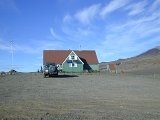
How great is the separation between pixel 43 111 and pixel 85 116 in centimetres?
217

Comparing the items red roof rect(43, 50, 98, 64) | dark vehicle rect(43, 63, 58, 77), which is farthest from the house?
dark vehicle rect(43, 63, 58, 77)

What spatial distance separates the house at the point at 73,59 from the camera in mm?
83500

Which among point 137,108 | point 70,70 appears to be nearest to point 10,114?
point 137,108

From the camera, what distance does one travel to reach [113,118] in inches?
535

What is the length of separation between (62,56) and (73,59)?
4180 millimetres

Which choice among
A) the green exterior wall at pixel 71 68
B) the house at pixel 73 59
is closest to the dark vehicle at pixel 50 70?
the house at pixel 73 59

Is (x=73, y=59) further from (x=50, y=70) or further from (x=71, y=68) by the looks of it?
(x=50, y=70)

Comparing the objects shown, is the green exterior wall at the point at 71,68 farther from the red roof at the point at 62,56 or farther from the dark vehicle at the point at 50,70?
the dark vehicle at the point at 50,70

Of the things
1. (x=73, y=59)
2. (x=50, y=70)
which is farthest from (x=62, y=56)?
(x=50, y=70)

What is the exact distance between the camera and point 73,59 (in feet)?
275

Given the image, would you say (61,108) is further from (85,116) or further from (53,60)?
(53,60)

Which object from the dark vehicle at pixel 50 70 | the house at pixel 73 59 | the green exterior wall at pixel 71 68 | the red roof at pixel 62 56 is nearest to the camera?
the dark vehicle at pixel 50 70

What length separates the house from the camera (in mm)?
83500

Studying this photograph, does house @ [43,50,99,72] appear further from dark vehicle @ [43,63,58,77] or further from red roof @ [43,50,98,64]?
dark vehicle @ [43,63,58,77]
